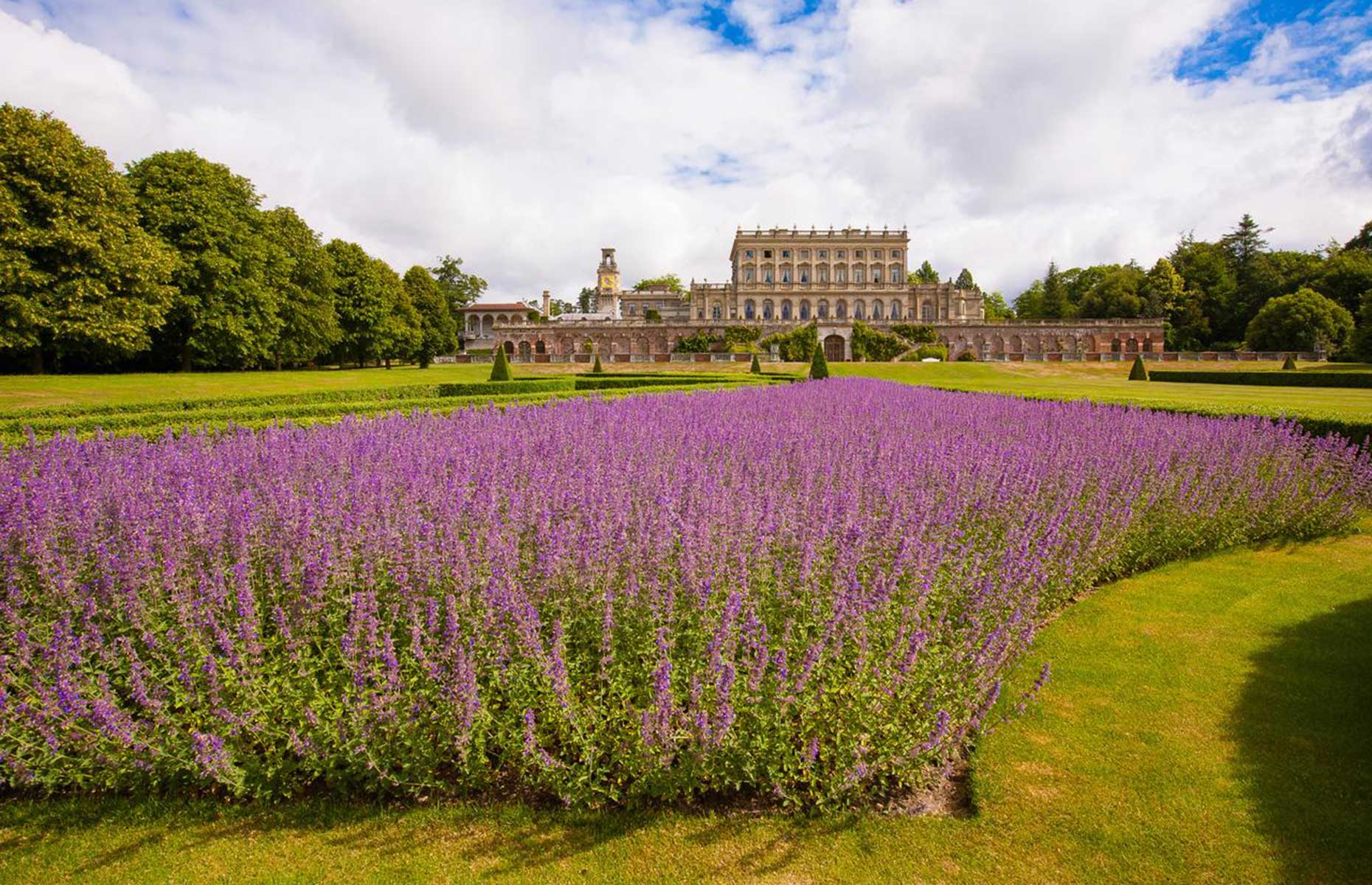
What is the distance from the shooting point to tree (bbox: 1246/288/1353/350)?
53375 millimetres

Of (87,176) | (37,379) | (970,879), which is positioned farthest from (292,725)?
(87,176)

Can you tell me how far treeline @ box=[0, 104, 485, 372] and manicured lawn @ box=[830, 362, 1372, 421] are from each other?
29648 mm

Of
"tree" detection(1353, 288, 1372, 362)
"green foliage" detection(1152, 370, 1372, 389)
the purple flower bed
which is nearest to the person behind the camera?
the purple flower bed

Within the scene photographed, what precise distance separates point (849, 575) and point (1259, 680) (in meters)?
3.18

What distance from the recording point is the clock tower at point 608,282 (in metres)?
92.8

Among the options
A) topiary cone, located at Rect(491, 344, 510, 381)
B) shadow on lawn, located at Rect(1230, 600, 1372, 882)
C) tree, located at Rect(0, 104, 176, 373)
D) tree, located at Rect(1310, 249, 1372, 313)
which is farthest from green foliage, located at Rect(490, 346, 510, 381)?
tree, located at Rect(1310, 249, 1372, 313)

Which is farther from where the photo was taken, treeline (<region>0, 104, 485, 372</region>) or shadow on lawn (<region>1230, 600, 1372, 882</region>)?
treeline (<region>0, 104, 485, 372</region>)

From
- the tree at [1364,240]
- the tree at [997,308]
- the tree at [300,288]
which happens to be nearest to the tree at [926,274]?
the tree at [997,308]

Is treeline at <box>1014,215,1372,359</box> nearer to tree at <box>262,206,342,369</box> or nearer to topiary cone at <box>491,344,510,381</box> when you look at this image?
topiary cone at <box>491,344,510,381</box>

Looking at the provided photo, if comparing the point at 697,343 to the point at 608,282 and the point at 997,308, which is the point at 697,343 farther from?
the point at 997,308

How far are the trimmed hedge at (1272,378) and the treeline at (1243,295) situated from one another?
26.4 m

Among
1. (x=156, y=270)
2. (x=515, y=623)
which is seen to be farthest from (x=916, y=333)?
(x=515, y=623)

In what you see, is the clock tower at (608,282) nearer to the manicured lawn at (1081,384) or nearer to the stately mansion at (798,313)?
the stately mansion at (798,313)

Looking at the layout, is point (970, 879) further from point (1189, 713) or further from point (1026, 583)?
point (1189, 713)
